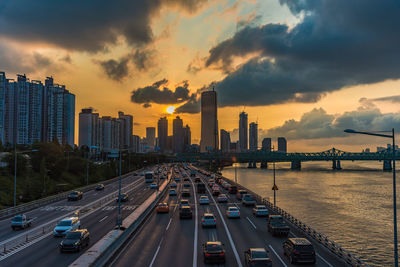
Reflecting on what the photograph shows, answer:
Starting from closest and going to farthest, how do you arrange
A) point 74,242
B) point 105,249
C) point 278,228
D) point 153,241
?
point 105,249 → point 74,242 → point 153,241 → point 278,228

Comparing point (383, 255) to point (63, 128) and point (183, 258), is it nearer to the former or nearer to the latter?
point (183, 258)

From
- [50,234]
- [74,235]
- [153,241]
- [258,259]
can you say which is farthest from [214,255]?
[50,234]

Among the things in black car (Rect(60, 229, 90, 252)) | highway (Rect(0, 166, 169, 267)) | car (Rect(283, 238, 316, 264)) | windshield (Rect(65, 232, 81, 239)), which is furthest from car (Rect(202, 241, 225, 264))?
windshield (Rect(65, 232, 81, 239))

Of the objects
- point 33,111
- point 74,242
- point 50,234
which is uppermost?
point 33,111

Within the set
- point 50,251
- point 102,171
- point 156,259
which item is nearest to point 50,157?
point 102,171

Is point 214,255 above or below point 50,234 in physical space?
above

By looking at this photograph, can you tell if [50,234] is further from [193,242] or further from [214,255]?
[214,255]
